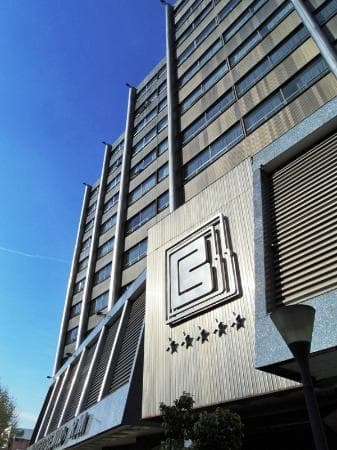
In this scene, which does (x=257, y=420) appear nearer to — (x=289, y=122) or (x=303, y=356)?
(x=303, y=356)

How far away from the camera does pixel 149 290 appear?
52.3 feet

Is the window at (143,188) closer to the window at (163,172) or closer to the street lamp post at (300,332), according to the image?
the window at (163,172)

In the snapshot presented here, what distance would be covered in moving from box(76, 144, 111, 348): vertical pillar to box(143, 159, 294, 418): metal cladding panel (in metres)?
23.0

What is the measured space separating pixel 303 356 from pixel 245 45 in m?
27.8

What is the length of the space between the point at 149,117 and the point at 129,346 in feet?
94.6

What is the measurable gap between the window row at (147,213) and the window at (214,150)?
3.82 metres

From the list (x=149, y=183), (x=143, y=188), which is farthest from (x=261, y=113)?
(x=143, y=188)

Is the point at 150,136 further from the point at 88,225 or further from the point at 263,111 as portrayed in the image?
the point at 263,111

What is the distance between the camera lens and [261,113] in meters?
23.6

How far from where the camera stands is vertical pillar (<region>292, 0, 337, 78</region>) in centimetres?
1978

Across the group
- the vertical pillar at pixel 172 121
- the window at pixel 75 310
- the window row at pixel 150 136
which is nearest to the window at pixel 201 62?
the vertical pillar at pixel 172 121

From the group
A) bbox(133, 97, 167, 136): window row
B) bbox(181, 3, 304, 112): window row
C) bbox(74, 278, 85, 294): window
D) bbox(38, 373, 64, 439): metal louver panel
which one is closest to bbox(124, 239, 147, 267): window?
bbox(38, 373, 64, 439): metal louver panel

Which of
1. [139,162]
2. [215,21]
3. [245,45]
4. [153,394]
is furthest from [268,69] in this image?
[153,394]

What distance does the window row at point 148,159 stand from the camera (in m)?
34.7
